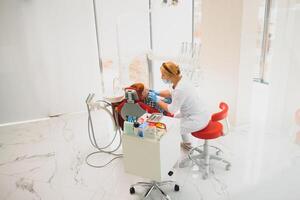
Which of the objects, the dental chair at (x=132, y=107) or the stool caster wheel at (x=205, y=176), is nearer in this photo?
the dental chair at (x=132, y=107)

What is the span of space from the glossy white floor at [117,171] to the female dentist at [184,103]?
0.54 meters

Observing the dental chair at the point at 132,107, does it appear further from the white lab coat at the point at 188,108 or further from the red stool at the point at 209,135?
the red stool at the point at 209,135

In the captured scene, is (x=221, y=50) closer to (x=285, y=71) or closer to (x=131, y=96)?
(x=285, y=71)

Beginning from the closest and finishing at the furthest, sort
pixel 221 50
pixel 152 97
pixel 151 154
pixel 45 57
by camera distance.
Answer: pixel 151 154 < pixel 152 97 < pixel 221 50 < pixel 45 57

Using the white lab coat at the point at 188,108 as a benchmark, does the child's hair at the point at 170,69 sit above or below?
above

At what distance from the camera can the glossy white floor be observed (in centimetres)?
220

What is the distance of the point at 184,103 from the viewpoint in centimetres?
230

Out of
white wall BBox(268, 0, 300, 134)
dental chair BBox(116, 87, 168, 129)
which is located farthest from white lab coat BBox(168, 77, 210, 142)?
white wall BBox(268, 0, 300, 134)

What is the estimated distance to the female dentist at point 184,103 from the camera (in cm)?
224

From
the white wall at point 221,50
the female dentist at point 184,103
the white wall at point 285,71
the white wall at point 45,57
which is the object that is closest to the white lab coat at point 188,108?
the female dentist at point 184,103

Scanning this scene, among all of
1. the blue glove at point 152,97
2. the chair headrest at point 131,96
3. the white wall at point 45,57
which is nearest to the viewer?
the chair headrest at point 131,96

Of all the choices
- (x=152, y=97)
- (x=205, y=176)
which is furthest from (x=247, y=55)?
(x=205, y=176)

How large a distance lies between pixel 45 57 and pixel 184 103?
96.5 inches

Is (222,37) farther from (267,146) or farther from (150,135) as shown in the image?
(150,135)
